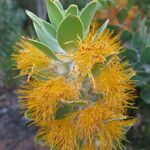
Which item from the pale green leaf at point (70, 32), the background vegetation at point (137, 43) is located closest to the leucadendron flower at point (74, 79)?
the pale green leaf at point (70, 32)

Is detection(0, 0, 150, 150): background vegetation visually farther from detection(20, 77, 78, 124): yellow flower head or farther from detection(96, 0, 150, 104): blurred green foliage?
detection(20, 77, 78, 124): yellow flower head

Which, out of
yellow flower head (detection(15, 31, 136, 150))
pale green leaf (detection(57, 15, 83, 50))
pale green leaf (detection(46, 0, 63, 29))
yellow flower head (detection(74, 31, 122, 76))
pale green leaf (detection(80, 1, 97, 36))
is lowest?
yellow flower head (detection(15, 31, 136, 150))

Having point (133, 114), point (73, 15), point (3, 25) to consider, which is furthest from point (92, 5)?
point (3, 25)

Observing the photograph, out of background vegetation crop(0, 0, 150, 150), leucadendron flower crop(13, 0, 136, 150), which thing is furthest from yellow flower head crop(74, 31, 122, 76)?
background vegetation crop(0, 0, 150, 150)

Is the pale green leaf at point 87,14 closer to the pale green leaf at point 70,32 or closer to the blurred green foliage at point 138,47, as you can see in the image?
the pale green leaf at point 70,32

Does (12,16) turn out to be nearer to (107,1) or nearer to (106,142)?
(107,1)

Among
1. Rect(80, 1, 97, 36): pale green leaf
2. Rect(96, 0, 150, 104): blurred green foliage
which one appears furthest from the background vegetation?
Rect(80, 1, 97, 36): pale green leaf

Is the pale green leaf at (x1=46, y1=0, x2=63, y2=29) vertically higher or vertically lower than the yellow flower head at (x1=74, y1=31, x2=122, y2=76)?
higher

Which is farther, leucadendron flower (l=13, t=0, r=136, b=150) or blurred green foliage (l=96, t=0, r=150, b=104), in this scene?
blurred green foliage (l=96, t=0, r=150, b=104)
